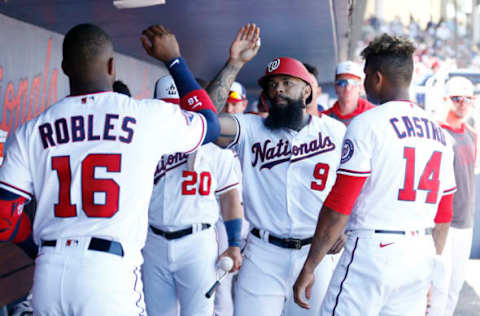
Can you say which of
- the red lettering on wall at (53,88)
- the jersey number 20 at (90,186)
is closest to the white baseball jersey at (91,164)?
Answer: the jersey number 20 at (90,186)

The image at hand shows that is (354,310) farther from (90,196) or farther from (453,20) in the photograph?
(453,20)

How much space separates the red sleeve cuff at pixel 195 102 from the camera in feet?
7.71

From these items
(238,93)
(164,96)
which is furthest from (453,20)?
(164,96)

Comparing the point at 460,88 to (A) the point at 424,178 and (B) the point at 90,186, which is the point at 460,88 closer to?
(A) the point at 424,178

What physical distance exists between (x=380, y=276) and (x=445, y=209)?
68cm

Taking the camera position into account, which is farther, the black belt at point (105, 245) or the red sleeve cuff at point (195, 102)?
the red sleeve cuff at point (195, 102)

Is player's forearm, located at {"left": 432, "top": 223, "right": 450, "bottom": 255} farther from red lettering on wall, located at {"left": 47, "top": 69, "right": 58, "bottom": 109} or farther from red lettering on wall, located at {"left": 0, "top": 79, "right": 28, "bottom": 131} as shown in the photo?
red lettering on wall, located at {"left": 47, "top": 69, "right": 58, "bottom": 109}

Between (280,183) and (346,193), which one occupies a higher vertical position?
(346,193)

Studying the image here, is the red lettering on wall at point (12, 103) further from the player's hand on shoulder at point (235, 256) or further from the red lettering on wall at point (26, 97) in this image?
the player's hand on shoulder at point (235, 256)

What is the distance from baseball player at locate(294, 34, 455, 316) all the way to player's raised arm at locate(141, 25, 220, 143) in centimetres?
63

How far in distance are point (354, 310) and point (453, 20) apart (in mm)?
32520

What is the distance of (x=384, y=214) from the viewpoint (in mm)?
2486

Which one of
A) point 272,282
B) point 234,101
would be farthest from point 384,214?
point 234,101

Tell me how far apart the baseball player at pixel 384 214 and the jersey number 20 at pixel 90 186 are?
959 millimetres
